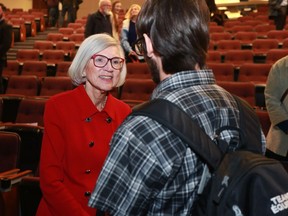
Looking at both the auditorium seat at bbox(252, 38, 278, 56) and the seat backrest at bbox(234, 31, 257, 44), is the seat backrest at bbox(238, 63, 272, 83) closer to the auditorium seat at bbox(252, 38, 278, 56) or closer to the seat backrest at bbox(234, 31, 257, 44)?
the auditorium seat at bbox(252, 38, 278, 56)

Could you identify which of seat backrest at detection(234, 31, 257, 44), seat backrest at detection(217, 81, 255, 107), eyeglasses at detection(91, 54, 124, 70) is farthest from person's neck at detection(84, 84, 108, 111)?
seat backrest at detection(234, 31, 257, 44)

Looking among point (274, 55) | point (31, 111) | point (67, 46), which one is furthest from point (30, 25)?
point (31, 111)

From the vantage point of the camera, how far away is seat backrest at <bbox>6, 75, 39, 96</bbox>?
5492mm

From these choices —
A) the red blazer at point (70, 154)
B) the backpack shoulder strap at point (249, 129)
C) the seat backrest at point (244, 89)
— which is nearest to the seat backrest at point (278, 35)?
the seat backrest at point (244, 89)

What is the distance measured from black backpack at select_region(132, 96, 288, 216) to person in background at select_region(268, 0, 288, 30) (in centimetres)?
887

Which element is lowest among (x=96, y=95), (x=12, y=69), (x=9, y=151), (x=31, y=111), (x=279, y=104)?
(x=12, y=69)

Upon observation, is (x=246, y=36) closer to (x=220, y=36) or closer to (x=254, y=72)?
(x=220, y=36)

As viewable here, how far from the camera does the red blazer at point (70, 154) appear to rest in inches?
69.5

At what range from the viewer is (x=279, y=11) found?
30.8 feet

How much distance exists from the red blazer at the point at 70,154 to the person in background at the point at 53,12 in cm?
1156

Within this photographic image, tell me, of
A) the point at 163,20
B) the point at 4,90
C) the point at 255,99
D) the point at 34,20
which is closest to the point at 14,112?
the point at 4,90

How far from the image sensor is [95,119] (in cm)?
191

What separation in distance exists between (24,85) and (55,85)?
19.4 inches

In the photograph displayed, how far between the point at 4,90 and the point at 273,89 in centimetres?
460
